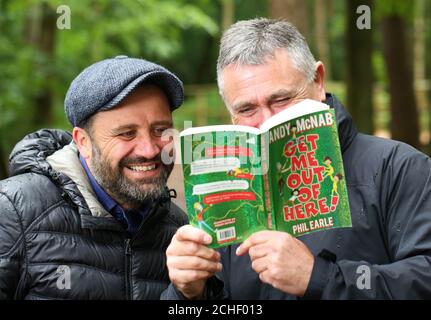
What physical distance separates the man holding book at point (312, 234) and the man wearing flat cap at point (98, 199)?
0.40 meters

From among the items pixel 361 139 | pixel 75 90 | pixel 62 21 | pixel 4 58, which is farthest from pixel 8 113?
pixel 361 139

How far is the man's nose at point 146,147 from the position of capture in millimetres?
2686

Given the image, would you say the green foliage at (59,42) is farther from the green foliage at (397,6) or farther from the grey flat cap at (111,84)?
the grey flat cap at (111,84)

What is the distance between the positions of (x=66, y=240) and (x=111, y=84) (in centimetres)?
67

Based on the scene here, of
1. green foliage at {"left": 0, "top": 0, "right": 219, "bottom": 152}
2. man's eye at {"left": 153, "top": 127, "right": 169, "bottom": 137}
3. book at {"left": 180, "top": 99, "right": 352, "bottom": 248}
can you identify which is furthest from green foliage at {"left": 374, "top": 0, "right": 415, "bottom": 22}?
book at {"left": 180, "top": 99, "right": 352, "bottom": 248}

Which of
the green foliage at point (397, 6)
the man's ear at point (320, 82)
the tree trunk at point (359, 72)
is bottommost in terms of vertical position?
the man's ear at point (320, 82)

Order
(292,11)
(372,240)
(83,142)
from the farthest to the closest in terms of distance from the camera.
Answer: (292,11)
(83,142)
(372,240)

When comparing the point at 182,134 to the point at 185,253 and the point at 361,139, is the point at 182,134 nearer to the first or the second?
the point at 185,253

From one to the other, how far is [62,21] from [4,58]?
703 centimetres

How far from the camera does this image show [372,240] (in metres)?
2.28

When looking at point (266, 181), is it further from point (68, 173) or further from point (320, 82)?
point (68, 173)

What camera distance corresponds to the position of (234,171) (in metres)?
2.02

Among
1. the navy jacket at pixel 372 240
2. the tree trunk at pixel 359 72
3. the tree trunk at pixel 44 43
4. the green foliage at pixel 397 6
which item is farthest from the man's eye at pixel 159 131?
the tree trunk at pixel 44 43

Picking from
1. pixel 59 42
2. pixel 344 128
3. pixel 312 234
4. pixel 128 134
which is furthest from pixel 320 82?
pixel 59 42
